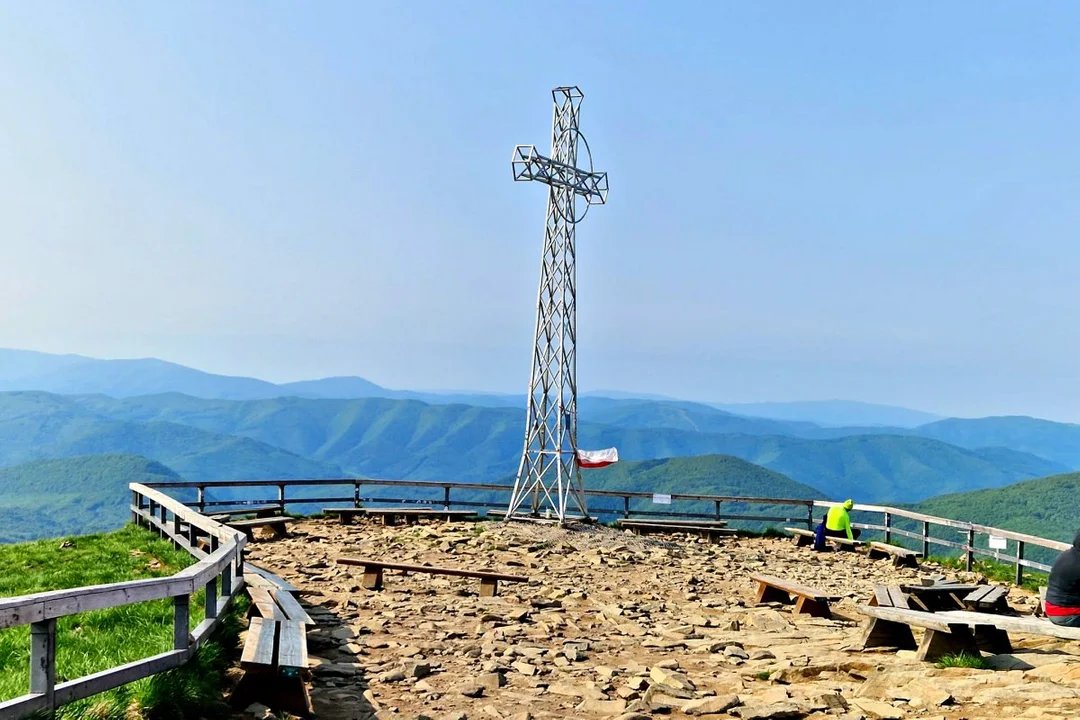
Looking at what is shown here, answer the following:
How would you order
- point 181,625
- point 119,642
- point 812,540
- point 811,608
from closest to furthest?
1. point 181,625
2. point 119,642
3. point 811,608
4. point 812,540

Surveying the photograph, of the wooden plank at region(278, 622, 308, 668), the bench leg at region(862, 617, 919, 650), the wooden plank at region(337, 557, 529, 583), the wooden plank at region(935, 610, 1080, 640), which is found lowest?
the wooden plank at region(337, 557, 529, 583)

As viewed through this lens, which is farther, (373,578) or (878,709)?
(373,578)

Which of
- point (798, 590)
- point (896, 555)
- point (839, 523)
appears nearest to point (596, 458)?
point (839, 523)

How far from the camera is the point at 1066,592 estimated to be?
9.16m

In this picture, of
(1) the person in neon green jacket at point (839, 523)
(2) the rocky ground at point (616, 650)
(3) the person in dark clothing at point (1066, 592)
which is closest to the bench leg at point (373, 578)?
(2) the rocky ground at point (616, 650)

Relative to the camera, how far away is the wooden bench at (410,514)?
24.9 m

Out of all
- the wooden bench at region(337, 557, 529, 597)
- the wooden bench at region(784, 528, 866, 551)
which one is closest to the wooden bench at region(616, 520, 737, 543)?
the wooden bench at region(784, 528, 866, 551)

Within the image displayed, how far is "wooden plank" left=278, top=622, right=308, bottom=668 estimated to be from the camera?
7.57 meters

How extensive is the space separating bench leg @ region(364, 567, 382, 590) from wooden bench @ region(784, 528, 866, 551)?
12.6 metres

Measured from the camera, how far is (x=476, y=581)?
52.6 feet

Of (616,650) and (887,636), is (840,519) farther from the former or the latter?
(616,650)

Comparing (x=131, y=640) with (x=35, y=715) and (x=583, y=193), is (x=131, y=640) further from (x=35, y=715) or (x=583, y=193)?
(x=583, y=193)

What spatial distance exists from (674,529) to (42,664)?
21.6 m

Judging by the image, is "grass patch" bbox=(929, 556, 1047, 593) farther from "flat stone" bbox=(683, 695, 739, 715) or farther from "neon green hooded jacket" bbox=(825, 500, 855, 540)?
"flat stone" bbox=(683, 695, 739, 715)
